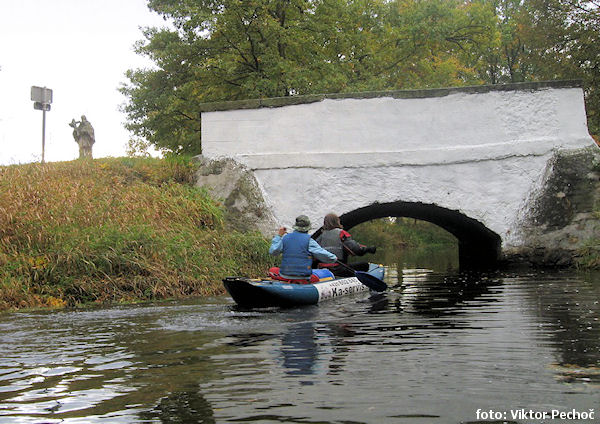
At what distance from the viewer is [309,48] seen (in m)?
25.8

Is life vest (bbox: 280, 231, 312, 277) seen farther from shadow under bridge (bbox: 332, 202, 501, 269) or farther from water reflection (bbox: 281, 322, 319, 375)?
shadow under bridge (bbox: 332, 202, 501, 269)

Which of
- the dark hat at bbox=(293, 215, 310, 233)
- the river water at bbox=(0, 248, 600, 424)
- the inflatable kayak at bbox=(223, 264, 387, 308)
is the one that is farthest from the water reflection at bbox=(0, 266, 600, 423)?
the dark hat at bbox=(293, 215, 310, 233)

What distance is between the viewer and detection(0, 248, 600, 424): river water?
3.98 meters

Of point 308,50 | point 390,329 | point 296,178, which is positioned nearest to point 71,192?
point 296,178

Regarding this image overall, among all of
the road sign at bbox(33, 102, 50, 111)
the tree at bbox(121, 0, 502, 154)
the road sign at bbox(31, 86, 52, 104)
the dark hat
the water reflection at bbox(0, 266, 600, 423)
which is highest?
the tree at bbox(121, 0, 502, 154)

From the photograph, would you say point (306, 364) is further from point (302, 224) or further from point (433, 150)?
point (433, 150)

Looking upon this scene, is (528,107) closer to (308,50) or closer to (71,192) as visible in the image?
(71,192)

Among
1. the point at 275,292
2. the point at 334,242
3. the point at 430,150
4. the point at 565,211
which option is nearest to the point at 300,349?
the point at 275,292

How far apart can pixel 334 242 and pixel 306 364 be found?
626 centimetres

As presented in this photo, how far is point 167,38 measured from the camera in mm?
24250

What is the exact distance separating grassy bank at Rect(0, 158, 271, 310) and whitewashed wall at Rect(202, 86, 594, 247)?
6.51ft

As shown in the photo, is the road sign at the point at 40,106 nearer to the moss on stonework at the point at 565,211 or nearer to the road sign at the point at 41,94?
the road sign at the point at 41,94

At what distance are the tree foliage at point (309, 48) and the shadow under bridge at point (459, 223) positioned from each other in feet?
22.0

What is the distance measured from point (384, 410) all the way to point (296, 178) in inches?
442
